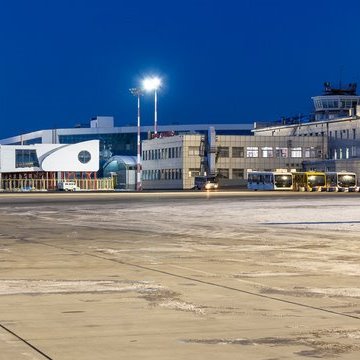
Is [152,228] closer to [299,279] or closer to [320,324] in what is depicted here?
[299,279]

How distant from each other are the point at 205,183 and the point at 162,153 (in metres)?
29.9

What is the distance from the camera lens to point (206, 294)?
1648cm

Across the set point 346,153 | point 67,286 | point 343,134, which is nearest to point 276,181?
point 346,153

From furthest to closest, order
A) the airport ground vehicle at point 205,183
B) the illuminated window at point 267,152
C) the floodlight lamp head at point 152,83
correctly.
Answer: the illuminated window at point 267,152 → the airport ground vehicle at point 205,183 → the floodlight lamp head at point 152,83

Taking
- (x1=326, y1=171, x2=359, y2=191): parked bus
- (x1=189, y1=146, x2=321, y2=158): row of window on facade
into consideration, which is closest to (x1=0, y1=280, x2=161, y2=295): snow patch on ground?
(x1=326, y1=171, x2=359, y2=191): parked bus

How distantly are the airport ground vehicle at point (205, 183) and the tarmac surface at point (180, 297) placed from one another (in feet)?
397

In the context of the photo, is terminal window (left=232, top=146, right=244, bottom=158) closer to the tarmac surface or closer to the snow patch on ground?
the tarmac surface

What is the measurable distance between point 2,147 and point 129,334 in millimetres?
166337

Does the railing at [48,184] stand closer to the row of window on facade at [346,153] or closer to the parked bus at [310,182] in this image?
the parked bus at [310,182]

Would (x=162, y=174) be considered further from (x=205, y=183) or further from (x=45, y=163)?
(x=205, y=183)

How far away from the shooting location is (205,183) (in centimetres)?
15775

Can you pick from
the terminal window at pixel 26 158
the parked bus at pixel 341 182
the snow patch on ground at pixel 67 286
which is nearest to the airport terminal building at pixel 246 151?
the terminal window at pixel 26 158

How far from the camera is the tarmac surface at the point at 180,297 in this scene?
11.2 meters

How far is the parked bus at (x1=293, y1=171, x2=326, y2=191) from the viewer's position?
14212 cm
